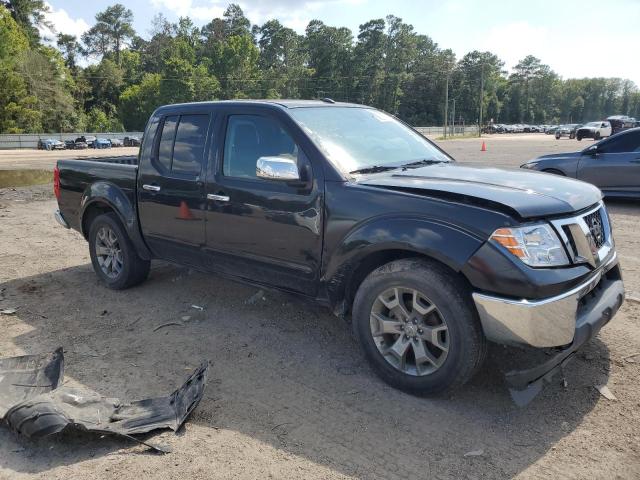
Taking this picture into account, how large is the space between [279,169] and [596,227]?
218 centimetres

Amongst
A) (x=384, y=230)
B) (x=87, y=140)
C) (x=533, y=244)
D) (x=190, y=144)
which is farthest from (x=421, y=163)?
(x=87, y=140)

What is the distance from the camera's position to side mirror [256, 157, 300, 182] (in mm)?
3771

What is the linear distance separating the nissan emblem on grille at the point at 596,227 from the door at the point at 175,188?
9.67 feet

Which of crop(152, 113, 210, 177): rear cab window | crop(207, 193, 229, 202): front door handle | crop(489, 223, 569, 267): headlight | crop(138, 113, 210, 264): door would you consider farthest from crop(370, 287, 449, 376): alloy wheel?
crop(152, 113, 210, 177): rear cab window

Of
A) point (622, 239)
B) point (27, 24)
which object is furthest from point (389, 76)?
point (622, 239)

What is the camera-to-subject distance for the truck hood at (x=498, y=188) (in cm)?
317

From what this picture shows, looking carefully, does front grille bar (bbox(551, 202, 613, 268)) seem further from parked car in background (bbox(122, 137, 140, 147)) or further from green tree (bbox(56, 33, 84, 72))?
green tree (bbox(56, 33, 84, 72))

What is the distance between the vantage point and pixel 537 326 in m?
2.99

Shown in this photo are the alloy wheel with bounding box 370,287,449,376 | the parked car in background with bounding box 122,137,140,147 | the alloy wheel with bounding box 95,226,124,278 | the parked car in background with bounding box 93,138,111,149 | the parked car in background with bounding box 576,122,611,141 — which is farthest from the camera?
the parked car in background with bounding box 122,137,140,147

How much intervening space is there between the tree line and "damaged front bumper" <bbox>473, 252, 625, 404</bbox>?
7195cm

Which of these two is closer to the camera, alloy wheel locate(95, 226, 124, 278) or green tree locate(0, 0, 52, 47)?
alloy wheel locate(95, 226, 124, 278)

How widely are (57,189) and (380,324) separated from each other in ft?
15.3

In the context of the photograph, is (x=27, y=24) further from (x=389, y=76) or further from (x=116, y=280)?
(x=116, y=280)

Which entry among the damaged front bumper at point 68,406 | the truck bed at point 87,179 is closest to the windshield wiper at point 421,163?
the damaged front bumper at point 68,406
